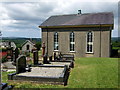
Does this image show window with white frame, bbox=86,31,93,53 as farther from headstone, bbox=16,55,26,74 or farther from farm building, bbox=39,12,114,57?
headstone, bbox=16,55,26,74

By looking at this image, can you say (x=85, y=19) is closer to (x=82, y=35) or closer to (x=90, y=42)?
(x=82, y=35)

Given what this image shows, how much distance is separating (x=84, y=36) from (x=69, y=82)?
12.9 m

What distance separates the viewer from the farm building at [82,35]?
1939 centimetres

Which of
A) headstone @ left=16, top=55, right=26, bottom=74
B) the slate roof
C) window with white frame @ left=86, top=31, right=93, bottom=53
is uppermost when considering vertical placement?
the slate roof

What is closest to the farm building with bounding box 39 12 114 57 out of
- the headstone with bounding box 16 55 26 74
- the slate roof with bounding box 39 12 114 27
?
the slate roof with bounding box 39 12 114 27

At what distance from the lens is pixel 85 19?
21672mm

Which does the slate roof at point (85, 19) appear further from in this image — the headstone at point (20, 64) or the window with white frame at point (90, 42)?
the headstone at point (20, 64)

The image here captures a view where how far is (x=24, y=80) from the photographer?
27.8ft

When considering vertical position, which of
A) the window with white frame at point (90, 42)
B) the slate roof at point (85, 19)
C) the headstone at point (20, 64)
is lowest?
the headstone at point (20, 64)

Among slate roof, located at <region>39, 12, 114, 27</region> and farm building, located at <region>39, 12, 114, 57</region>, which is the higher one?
slate roof, located at <region>39, 12, 114, 27</region>

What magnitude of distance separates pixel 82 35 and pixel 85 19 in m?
3.12

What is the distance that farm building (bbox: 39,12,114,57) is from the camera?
19.4 m

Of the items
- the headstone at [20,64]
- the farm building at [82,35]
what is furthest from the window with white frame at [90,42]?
the headstone at [20,64]

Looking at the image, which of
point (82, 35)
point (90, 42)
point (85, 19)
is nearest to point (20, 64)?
point (82, 35)
